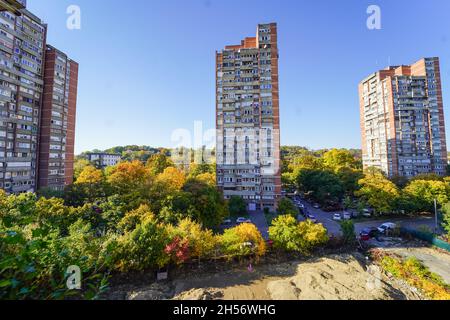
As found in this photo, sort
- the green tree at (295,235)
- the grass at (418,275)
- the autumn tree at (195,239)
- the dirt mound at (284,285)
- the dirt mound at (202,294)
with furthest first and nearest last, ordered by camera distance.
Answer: the green tree at (295,235), the autumn tree at (195,239), the grass at (418,275), the dirt mound at (284,285), the dirt mound at (202,294)

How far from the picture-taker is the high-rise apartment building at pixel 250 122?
3281cm

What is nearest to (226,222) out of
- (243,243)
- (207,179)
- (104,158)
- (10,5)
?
(207,179)

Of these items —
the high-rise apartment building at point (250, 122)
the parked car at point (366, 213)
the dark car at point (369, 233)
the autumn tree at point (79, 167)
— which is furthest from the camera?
the autumn tree at point (79, 167)

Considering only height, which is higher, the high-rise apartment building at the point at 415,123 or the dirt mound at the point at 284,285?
the high-rise apartment building at the point at 415,123

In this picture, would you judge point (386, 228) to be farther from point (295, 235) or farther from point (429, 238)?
point (295, 235)

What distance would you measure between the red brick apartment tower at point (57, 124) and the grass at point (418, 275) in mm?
43245

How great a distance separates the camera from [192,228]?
1712 centimetres

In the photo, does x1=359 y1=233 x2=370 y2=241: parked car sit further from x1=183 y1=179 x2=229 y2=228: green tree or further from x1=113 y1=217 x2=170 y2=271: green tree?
x1=113 y1=217 x2=170 y2=271: green tree

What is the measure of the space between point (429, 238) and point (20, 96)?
55.0 m

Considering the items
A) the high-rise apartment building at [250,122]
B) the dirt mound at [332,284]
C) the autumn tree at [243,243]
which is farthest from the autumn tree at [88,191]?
the dirt mound at [332,284]

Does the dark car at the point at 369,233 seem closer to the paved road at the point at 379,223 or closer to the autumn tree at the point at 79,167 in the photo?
the paved road at the point at 379,223

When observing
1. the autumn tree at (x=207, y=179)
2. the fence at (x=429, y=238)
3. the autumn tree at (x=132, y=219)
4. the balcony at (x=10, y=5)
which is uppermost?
the balcony at (x=10, y=5)

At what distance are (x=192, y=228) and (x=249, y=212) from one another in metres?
16.7

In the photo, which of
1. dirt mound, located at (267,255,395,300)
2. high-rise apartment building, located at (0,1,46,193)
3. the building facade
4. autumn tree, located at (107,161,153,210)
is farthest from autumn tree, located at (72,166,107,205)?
the building facade
